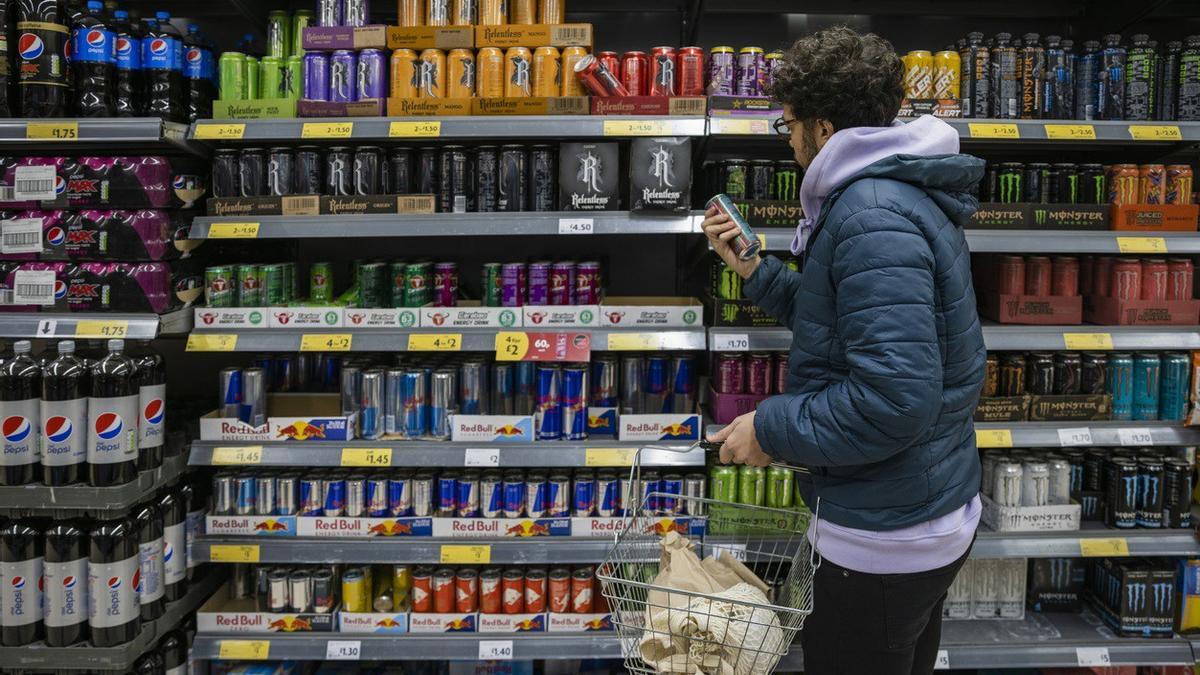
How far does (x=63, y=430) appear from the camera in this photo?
239 centimetres

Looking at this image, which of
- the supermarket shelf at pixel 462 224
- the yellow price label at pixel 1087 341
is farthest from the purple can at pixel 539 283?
the yellow price label at pixel 1087 341

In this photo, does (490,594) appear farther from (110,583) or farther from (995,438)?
(995,438)

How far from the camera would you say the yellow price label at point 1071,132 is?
2.54m

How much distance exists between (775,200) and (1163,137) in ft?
3.86

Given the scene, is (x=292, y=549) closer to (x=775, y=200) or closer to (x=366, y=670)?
(x=366, y=670)

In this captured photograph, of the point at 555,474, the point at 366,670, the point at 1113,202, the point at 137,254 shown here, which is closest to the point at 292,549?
the point at 366,670

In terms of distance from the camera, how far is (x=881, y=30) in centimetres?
315

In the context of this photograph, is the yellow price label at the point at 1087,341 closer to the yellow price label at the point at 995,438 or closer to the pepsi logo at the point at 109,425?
the yellow price label at the point at 995,438

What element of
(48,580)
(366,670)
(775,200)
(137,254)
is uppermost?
(775,200)

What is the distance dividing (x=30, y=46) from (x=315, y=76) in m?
0.81

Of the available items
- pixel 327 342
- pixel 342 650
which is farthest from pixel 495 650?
pixel 327 342

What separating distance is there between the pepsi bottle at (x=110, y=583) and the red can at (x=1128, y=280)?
10.1ft

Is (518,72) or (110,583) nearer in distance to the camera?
(110,583)

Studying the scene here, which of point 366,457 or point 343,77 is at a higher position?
point 343,77
